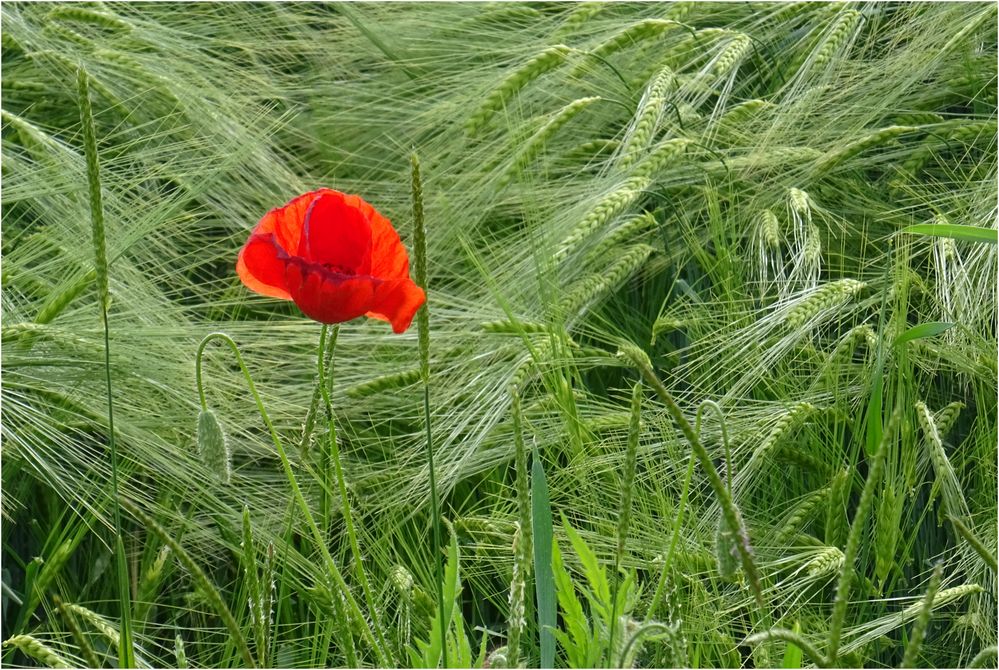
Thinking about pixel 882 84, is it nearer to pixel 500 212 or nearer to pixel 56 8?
pixel 500 212

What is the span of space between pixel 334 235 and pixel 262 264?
43mm

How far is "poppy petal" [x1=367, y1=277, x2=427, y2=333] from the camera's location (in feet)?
1.69

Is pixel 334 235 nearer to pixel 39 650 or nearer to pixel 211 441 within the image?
pixel 211 441

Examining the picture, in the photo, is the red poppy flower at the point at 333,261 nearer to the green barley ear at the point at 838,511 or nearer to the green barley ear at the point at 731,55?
the green barley ear at the point at 838,511

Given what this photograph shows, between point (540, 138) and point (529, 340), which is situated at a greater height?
point (540, 138)

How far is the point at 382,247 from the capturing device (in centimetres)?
56

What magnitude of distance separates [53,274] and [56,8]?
36 centimetres

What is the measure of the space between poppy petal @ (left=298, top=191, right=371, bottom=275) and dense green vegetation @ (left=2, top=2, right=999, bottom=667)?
0.11 m

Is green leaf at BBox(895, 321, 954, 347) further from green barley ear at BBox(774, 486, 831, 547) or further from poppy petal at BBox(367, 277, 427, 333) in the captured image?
poppy petal at BBox(367, 277, 427, 333)

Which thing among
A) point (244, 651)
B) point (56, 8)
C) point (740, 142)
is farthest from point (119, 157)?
point (244, 651)

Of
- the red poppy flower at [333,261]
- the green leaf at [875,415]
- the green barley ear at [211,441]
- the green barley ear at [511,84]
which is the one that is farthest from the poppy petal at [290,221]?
the green barley ear at [511,84]

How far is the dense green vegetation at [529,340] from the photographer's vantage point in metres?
0.73

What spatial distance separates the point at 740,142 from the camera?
1068 millimetres

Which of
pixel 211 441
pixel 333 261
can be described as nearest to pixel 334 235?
pixel 333 261
